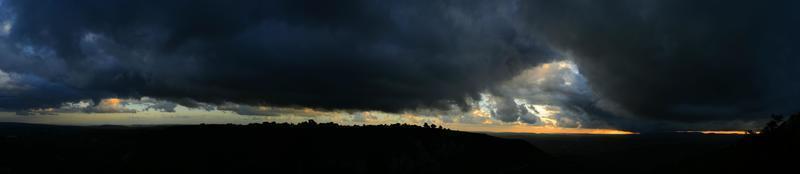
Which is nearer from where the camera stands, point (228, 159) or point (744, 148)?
point (744, 148)

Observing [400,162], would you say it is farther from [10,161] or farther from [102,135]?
[10,161]

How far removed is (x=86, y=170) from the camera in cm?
14888

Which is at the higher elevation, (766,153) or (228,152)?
(766,153)

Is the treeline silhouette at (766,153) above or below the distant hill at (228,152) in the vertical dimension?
above

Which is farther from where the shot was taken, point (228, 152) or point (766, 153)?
point (228, 152)

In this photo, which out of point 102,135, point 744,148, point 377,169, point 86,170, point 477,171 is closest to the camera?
point 744,148

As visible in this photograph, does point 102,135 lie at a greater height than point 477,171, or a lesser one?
greater

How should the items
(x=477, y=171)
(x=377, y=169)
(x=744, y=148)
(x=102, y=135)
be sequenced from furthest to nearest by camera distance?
(x=477, y=171), (x=102, y=135), (x=377, y=169), (x=744, y=148)

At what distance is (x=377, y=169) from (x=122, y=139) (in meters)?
103

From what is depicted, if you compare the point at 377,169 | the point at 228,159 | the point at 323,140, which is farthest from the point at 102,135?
the point at 377,169

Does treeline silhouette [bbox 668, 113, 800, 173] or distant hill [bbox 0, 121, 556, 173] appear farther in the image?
distant hill [bbox 0, 121, 556, 173]

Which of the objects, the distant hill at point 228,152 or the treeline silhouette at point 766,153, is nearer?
the treeline silhouette at point 766,153

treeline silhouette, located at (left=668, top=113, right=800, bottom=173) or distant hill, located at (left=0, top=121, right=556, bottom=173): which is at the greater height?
treeline silhouette, located at (left=668, top=113, right=800, bottom=173)

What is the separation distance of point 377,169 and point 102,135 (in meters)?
120
